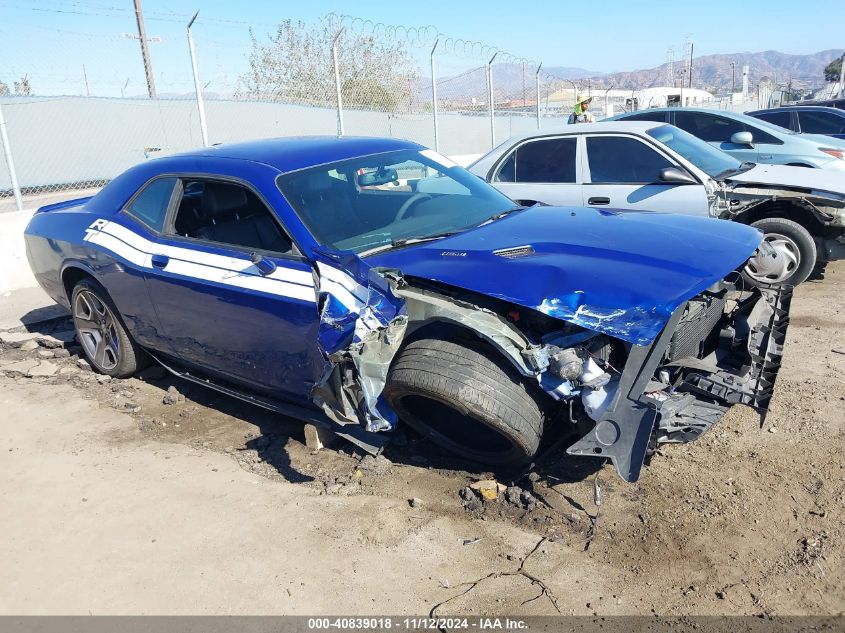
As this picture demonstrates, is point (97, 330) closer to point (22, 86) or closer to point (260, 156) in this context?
point (260, 156)

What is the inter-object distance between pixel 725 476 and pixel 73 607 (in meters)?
3.04

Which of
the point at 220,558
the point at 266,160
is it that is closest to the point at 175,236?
the point at 266,160

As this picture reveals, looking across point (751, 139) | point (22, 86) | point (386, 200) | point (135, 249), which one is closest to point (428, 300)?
point (386, 200)

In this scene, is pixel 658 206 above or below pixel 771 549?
above

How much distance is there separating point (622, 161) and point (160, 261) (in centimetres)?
446

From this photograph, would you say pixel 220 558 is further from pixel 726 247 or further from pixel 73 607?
pixel 726 247

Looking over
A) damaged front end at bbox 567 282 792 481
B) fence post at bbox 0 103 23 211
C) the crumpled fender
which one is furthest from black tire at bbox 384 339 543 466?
fence post at bbox 0 103 23 211

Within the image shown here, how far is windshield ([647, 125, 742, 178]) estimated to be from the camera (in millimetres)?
6758

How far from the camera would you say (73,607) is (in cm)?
291

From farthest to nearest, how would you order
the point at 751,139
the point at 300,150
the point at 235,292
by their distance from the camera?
the point at 751,139 → the point at 300,150 → the point at 235,292

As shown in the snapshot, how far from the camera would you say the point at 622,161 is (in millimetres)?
6809

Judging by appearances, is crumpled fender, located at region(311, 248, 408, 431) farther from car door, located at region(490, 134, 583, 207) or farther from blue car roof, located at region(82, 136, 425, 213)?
car door, located at region(490, 134, 583, 207)

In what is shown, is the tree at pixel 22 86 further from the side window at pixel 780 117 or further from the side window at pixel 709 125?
the side window at pixel 780 117

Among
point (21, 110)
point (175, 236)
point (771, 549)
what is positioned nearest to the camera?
point (771, 549)
